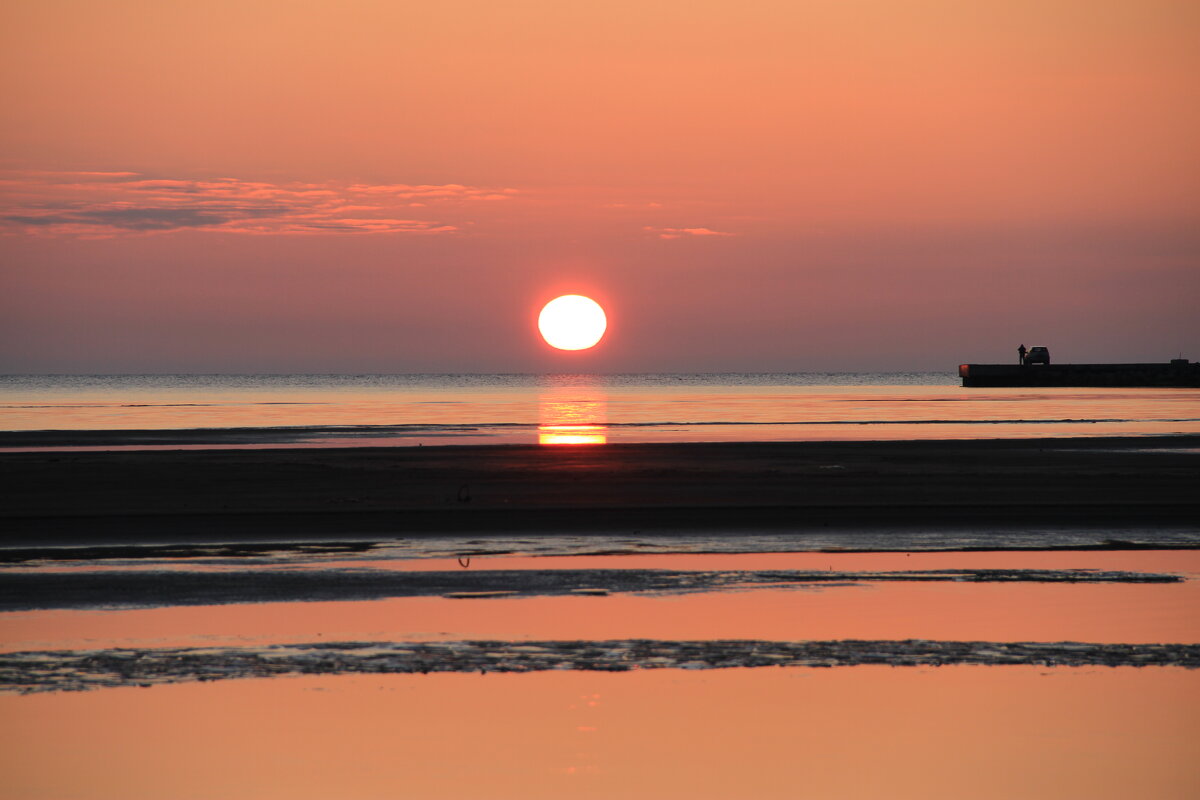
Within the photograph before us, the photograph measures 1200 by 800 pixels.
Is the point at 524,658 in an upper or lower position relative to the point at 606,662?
upper

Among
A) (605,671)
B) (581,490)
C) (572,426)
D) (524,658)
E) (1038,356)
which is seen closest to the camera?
(605,671)

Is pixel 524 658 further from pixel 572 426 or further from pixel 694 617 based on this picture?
pixel 572 426

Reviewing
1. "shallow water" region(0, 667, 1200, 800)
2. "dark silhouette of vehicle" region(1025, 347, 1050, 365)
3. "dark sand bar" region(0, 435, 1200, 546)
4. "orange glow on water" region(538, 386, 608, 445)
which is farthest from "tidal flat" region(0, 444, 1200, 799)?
"dark silhouette of vehicle" region(1025, 347, 1050, 365)

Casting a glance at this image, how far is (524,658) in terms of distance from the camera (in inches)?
533

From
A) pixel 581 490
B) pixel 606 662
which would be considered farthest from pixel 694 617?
pixel 581 490

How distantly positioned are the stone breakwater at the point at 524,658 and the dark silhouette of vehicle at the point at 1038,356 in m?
158

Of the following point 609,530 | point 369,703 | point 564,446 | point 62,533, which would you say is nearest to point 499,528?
point 609,530

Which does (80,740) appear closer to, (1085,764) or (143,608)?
(143,608)

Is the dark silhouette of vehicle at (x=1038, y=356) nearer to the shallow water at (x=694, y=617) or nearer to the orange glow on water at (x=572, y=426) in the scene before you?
the orange glow on water at (x=572, y=426)

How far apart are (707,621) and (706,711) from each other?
13.6 feet

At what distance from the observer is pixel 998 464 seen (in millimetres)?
41062

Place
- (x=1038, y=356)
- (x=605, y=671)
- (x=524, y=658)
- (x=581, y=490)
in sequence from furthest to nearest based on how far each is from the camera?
(x=1038, y=356) → (x=581, y=490) → (x=524, y=658) → (x=605, y=671)

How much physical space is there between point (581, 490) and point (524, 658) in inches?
773

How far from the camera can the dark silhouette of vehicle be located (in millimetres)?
164375
